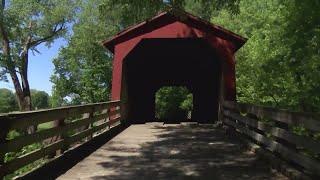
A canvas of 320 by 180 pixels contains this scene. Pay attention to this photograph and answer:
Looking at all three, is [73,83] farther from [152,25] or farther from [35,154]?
[35,154]

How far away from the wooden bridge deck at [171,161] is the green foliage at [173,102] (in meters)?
36.1

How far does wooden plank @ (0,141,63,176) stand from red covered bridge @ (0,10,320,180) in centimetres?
1

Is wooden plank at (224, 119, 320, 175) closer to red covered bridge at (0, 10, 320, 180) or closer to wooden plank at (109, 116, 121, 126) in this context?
red covered bridge at (0, 10, 320, 180)

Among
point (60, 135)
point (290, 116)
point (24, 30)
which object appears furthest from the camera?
point (24, 30)

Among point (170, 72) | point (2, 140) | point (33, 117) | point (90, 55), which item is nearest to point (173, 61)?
point (170, 72)

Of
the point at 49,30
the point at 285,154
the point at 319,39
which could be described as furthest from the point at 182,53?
the point at 49,30

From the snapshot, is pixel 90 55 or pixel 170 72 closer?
pixel 170 72

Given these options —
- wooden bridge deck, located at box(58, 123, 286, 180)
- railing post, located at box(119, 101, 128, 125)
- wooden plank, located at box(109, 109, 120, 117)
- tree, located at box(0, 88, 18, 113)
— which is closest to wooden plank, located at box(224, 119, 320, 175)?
wooden bridge deck, located at box(58, 123, 286, 180)

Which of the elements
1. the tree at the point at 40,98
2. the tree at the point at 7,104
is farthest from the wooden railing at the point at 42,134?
the tree at the point at 40,98

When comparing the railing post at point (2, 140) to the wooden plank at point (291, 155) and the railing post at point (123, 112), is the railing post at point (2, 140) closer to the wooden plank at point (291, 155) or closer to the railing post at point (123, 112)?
the wooden plank at point (291, 155)

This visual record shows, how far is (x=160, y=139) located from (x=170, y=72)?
13537 mm

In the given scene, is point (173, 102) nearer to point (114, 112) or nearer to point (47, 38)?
point (47, 38)

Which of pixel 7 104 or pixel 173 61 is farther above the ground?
pixel 173 61

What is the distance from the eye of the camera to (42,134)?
318 inches
